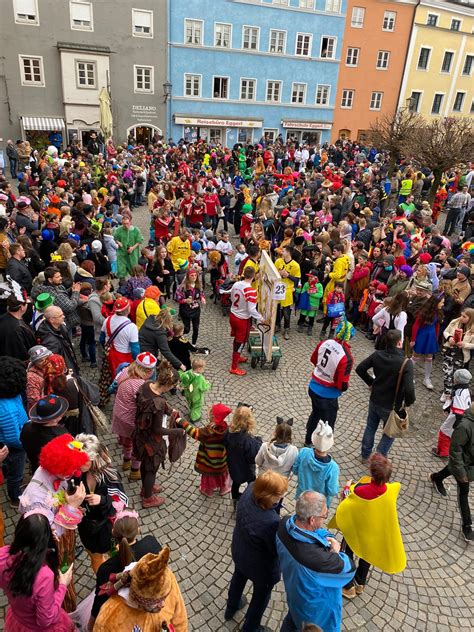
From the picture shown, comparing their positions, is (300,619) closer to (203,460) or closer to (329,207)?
(203,460)

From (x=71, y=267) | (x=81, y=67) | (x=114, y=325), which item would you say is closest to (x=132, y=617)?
(x=114, y=325)

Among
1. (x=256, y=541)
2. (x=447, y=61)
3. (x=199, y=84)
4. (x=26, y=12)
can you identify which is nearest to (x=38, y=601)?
(x=256, y=541)

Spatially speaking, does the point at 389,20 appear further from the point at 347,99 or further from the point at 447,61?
the point at 447,61

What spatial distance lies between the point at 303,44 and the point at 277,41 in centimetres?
225

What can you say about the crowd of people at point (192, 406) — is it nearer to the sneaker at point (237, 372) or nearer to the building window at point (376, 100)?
the sneaker at point (237, 372)

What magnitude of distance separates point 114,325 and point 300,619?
441 cm

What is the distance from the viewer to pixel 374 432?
6.38 m

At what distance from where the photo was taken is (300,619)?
11.4 feet

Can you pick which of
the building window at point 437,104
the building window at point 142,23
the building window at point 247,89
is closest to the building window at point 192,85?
the building window at point 247,89

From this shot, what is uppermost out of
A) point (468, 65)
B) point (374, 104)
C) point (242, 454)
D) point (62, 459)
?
point (468, 65)

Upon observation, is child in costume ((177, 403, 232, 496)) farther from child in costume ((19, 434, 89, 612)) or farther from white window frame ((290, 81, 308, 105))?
white window frame ((290, 81, 308, 105))

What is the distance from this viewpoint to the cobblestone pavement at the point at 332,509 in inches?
177

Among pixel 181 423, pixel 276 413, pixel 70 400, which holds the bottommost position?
pixel 276 413

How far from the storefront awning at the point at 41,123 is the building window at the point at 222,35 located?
1222cm
